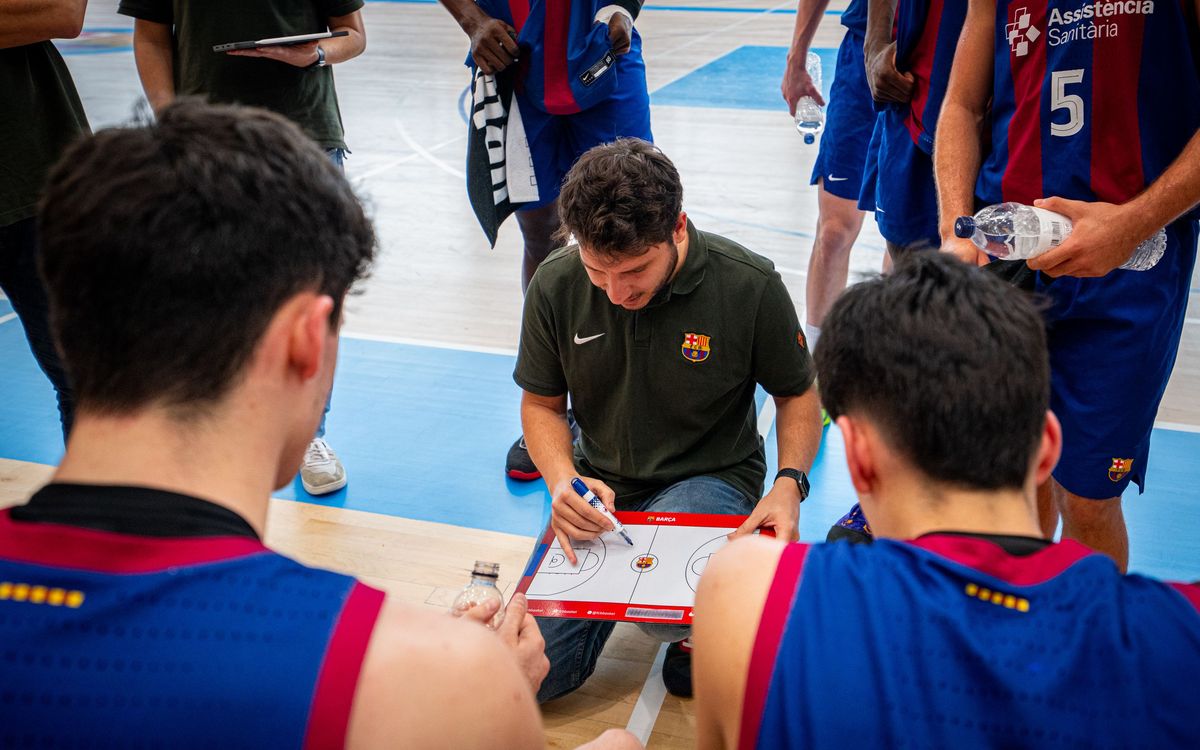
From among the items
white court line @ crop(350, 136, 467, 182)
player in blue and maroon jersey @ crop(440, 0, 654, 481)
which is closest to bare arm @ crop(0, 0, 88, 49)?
player in blue and maroon jersey @ crop(440, 0, 654, 481)

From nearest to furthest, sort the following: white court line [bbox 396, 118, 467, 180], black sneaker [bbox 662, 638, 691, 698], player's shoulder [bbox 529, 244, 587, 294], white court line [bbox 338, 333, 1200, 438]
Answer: black sneaker [bbox 662, 638, 691, 698], player's shoulder [bbox 529, 244, 587, 294], white court line [bbox 338, 333, 1200, 438], white court line [bbox 396, 118, 467, 180]

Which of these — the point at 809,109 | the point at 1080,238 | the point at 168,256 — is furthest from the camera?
the point at 809,109

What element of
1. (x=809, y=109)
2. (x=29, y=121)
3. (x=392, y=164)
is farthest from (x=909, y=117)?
(x=392, y=164)

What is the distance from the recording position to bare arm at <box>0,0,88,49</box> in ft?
8.77

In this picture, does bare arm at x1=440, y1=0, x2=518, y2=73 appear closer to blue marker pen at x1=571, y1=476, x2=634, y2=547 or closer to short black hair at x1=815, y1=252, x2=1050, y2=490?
blue marker pen at x1=571, y1=476, x2=634, y2=547

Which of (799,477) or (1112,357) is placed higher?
(1112,357)

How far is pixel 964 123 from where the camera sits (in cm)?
267

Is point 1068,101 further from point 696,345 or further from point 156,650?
point 156,650

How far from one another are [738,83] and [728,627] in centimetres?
997

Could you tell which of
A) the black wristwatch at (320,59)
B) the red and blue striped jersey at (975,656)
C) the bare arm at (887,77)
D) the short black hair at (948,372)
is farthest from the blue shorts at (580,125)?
the red and blue striped jersey at (975,656)

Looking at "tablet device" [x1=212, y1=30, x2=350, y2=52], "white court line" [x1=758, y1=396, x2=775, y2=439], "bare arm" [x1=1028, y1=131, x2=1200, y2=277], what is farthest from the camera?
"white court line" [x1=758, y1=396, x2=775, y2=439]

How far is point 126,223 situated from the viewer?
1129mm

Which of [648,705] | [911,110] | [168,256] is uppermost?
[168,256]

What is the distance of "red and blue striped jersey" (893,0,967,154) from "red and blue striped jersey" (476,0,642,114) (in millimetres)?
1094
